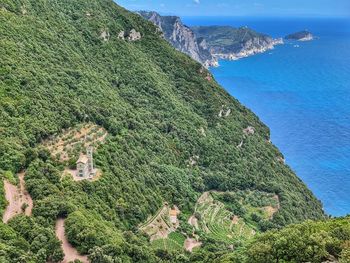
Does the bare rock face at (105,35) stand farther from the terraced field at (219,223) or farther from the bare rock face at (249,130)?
the terraced field at (219,223)

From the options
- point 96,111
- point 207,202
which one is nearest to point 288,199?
point 207,202

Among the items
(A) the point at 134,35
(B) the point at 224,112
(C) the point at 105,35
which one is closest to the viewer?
(C) the point at 105,35

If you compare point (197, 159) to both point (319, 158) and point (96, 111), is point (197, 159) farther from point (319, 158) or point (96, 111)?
point (319, 158)

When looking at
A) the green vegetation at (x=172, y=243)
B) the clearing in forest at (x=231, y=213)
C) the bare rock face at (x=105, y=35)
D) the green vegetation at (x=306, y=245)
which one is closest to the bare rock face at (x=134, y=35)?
the bare rock face at (x=105, y=35)

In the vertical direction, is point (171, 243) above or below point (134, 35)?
below

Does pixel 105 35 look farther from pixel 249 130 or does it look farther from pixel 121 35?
pixel 249 130

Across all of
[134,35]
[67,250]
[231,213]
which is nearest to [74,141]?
[67,250]
